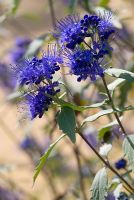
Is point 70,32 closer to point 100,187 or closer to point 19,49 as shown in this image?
point 100,187

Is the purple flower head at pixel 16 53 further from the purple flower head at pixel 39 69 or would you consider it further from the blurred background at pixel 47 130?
the purple flower head at pixel 39 69

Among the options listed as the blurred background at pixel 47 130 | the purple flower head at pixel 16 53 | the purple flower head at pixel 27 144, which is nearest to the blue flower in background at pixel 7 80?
the blurred background at pixel 47 130

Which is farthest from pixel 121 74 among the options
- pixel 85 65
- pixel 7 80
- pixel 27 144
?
pixel 27 144

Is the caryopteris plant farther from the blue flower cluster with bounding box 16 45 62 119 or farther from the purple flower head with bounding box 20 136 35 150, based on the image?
the purple flower head with bounding box 20 136 35 150

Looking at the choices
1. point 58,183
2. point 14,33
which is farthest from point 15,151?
point 14,33

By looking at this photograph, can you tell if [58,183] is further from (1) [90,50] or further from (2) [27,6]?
(2) [27,6]

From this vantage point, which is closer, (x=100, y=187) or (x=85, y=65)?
(x=85, y=65)

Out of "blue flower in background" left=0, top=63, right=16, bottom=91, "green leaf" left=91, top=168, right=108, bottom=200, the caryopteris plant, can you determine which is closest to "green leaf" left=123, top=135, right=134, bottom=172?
the caryopteris plant
